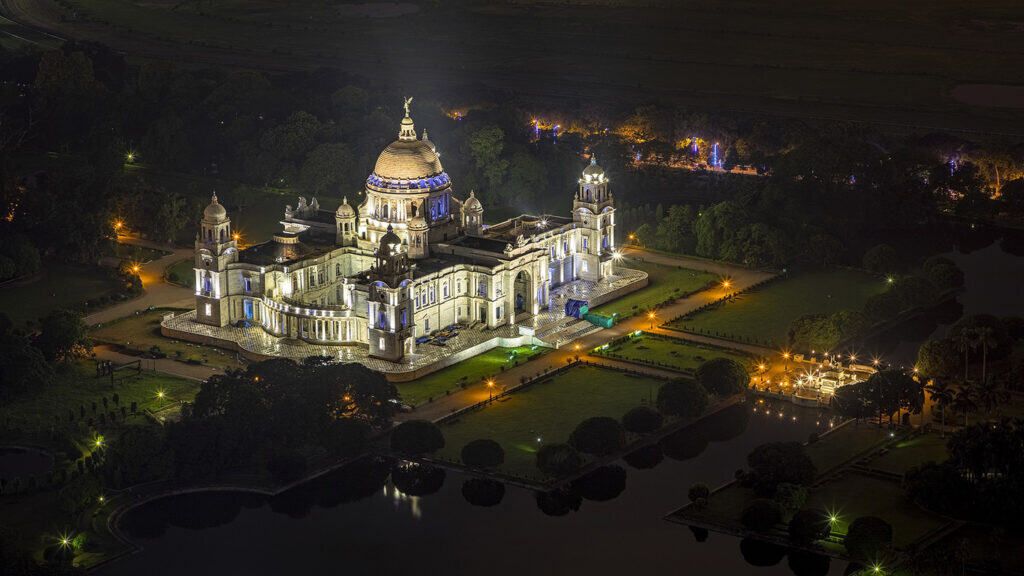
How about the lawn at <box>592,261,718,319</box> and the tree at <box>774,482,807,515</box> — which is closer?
the tree at <box>774,482,807,515</box>

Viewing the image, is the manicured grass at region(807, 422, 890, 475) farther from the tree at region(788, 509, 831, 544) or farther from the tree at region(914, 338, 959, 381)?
the tree at region(914, 338, 959, 381)

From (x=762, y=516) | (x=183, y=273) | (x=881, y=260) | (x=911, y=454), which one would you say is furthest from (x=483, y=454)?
(x=881, y=260)

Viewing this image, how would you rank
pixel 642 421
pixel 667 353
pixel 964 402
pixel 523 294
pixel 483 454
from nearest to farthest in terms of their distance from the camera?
pixel 483 454
pixel 964 402
pixel 642 421
pixel 667 353
pixel 523 294

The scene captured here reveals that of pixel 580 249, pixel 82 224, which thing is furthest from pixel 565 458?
pixel 82 224

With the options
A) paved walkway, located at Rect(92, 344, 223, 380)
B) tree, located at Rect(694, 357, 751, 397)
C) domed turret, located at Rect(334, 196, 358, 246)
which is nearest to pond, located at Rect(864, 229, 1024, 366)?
tree, located at Rect(694, 357, 751, 397)

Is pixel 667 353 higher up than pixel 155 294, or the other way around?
pixel 155 294

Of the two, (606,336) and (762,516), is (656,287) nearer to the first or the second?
(606,336)
